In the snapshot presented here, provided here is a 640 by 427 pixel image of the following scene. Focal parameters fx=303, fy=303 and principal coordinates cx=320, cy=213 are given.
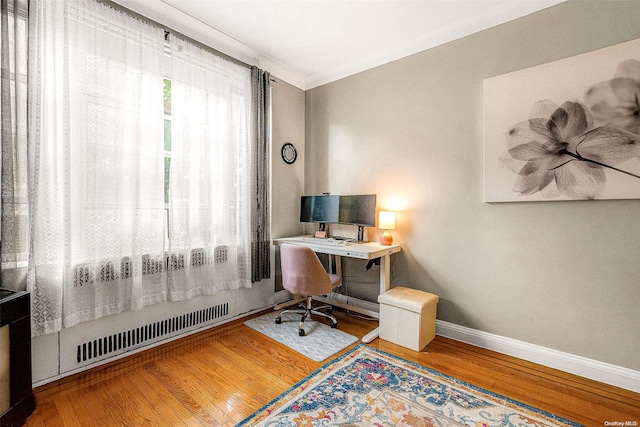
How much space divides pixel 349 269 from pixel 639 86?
2748 mm

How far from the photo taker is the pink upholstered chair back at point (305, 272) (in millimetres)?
2714

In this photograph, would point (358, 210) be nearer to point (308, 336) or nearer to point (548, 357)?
point (308, 336)

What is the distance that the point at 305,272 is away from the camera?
2760mm

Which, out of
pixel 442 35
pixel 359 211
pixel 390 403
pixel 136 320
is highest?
pixel 442 35

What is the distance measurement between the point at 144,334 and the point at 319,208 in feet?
Answer: 6.75

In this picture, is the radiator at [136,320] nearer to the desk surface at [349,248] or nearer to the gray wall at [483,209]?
the desk surface at [349,248]

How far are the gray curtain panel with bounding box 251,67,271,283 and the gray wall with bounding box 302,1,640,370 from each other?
82 cm

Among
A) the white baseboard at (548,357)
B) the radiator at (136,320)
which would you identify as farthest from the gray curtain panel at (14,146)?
the white baseboard at (548,357)

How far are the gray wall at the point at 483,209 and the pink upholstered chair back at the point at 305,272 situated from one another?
841mm

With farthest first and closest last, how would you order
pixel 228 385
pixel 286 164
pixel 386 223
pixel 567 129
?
pixel 286 164 → pixel 386 223 → pixel 567 129 → pixel 228 385

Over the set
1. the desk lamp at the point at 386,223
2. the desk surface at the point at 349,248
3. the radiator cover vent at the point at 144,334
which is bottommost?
the radiator cover vent at the point at 144,334

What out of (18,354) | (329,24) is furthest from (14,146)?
(329,24)

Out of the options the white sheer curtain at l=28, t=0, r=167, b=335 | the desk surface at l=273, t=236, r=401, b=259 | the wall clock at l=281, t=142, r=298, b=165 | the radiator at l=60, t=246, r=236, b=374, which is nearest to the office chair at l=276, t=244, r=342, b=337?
the desk surface at l=273, t=236, r=401, b=259

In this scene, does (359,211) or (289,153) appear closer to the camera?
(359,211)
